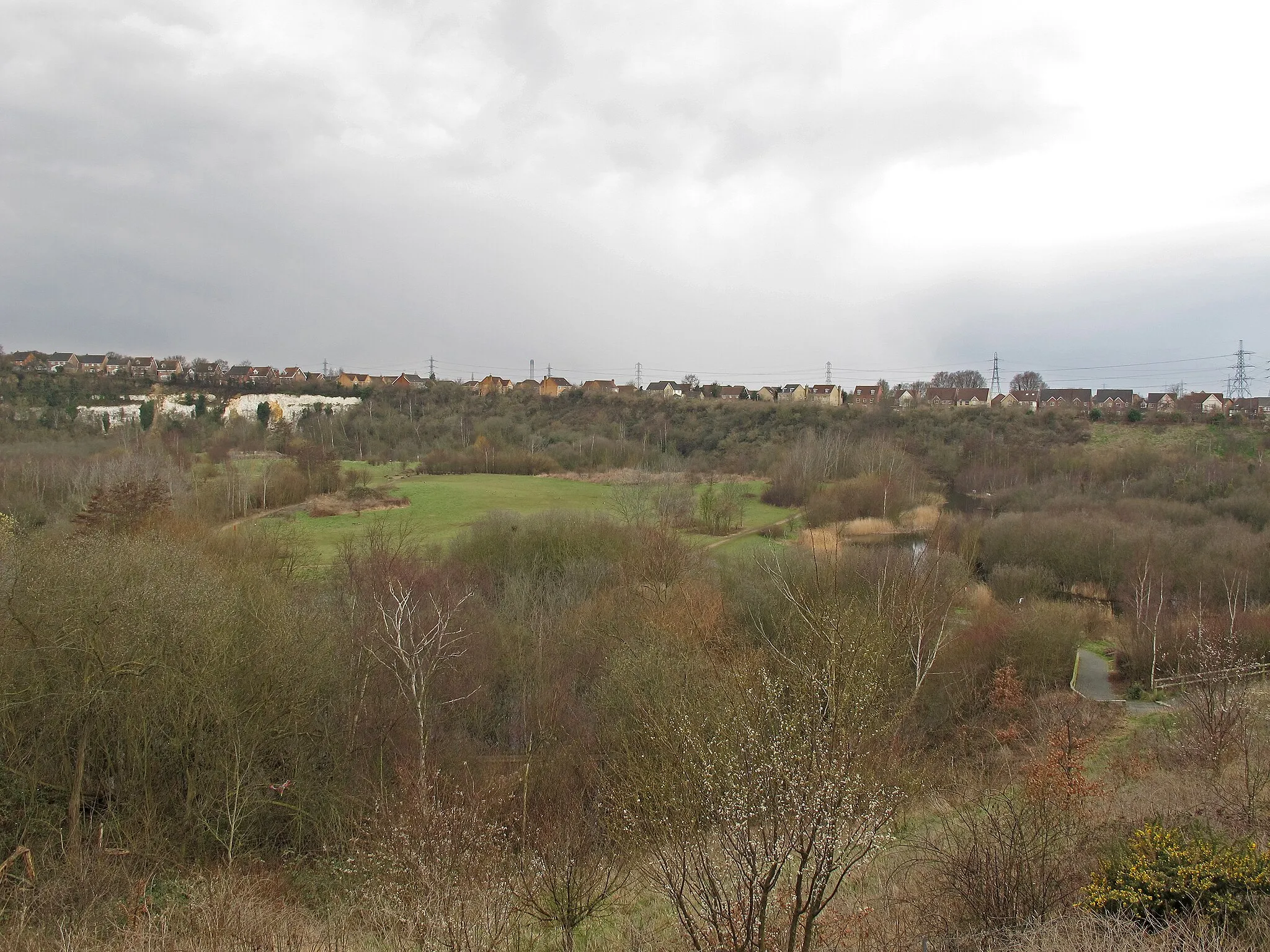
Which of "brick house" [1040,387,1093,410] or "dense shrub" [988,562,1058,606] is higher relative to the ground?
"brick house" [1040,387,1093,410]

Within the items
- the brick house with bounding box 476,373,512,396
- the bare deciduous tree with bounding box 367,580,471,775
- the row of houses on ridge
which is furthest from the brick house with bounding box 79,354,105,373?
the bare deciduous tree with bounding box 367,580,471,775

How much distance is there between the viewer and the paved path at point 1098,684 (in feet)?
72.1

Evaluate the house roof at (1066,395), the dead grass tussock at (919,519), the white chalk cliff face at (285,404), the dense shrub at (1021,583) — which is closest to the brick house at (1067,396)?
the house roof at (1066,395)

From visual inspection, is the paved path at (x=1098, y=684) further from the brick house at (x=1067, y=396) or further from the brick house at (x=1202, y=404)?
the brick house at (x=1067, y=396)

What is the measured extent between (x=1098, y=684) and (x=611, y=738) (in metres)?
17.1

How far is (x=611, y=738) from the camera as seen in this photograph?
1650 cm

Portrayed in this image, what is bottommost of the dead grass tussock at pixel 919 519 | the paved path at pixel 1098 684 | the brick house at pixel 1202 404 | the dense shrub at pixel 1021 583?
the paved path at pixel 1098 684

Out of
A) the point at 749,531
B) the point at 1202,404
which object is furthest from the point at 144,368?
the point at 1202,404

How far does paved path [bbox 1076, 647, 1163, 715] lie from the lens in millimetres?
21969

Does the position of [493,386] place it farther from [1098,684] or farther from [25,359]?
[1098,684]

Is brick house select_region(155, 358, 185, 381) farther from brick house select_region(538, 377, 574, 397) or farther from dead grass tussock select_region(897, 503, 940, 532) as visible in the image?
dead grass tussock select_region(897, 503, 940, 532)

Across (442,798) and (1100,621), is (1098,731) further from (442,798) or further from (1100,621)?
(442,798)

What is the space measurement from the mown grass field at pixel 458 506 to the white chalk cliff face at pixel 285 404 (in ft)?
65.9

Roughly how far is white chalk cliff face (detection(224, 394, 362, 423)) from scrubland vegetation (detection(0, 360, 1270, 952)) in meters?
37.9
